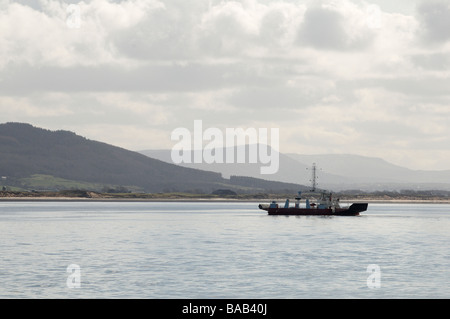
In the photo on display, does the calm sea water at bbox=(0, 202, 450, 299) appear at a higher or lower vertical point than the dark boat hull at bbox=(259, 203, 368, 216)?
lower

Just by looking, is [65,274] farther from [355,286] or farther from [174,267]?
[355,286]

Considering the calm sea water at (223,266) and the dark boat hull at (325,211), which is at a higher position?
the dark boat hull at (325,211)

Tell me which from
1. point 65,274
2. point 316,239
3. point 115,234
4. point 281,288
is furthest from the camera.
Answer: point 115,234

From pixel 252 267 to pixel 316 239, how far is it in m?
38.4

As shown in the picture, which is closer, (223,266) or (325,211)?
(223,266)

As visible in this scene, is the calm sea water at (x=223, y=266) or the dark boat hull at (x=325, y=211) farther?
the dark boat hull at (x=325, y=211)

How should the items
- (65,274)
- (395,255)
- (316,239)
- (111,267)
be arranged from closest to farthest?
(65,274)
(111,267)
(395,255)
(316,239)

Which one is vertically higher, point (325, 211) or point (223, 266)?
point (325, 211)

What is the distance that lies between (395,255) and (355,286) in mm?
24947

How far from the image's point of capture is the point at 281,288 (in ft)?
169

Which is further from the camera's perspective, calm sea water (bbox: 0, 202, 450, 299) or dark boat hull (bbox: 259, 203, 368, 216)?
dark boat hull (bbox: 259, 203, 368, 216)
